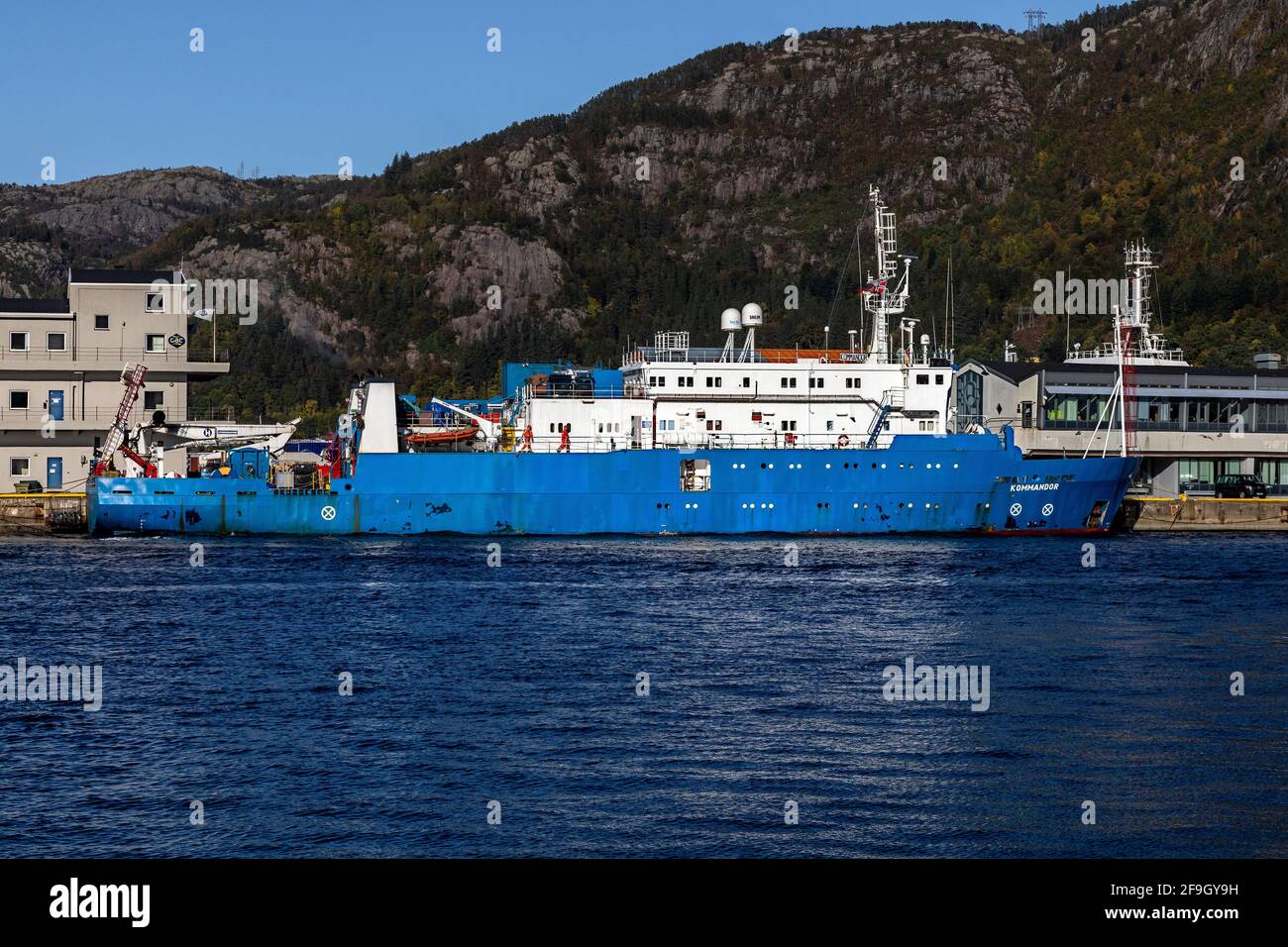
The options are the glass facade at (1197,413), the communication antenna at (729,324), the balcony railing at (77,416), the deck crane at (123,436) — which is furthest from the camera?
the glass facade at (1197,413)

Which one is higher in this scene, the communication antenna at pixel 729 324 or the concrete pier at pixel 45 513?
the communication antenna at pixel 729 324

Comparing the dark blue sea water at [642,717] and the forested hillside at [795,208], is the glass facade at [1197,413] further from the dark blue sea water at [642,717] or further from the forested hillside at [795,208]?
the forested hillside at [795,208]

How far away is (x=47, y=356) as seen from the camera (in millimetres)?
57281

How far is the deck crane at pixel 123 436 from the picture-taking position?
53219 mm

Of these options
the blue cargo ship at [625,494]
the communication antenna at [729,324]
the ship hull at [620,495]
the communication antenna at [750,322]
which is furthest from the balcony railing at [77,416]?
the communication antenna at [750,322]

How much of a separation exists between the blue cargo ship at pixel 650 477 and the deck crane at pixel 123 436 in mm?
119

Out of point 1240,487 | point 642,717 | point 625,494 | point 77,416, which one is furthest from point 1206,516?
point 77,416

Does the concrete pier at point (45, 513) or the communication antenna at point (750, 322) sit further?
the communication antenna at point (750, 322)

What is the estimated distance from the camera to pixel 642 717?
21109 millimetres

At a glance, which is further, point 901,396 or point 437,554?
point 901,396

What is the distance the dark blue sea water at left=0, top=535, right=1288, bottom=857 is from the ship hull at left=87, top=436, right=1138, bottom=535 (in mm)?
11800
